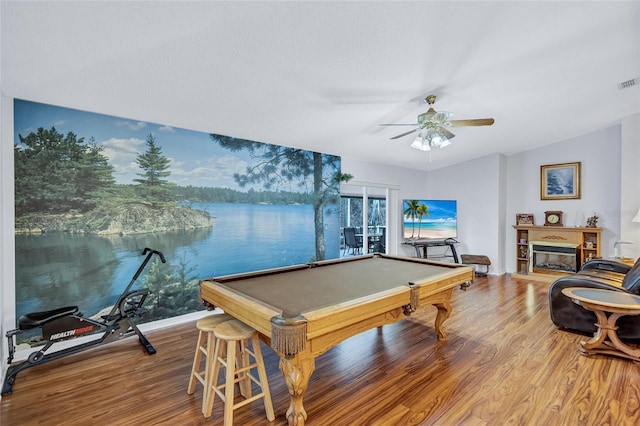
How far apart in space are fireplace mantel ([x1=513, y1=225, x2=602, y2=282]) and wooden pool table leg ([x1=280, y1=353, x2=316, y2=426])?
584 cm

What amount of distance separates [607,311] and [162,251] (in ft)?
14.7

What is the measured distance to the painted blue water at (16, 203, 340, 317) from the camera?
274 cm

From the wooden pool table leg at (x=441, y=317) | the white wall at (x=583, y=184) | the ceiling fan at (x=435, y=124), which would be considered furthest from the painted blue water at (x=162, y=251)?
the white wall at (x=583, y=184)

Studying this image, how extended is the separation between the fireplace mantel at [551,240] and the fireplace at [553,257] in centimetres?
6

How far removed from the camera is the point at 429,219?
638 centimetres

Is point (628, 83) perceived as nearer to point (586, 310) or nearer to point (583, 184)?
point (583, 184)

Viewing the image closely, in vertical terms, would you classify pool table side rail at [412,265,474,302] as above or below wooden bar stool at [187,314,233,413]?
above

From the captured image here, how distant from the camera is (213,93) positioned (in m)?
2.74

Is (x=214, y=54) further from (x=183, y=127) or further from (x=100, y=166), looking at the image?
(x=100, y=166)

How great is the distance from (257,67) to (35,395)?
9.87 feet

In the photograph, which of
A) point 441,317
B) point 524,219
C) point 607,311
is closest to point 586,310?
point 607,311

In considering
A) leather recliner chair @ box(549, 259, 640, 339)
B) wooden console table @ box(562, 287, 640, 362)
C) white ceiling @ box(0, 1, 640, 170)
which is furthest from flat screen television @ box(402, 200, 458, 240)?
wooden console table @ box(562, 287, 640, 362)

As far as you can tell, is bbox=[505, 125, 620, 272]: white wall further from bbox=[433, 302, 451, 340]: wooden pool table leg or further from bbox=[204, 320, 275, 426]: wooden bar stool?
bbox=[204, 320, 275, 426]: wooden bar stool

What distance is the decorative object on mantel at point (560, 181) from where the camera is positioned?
5586 millimetres
